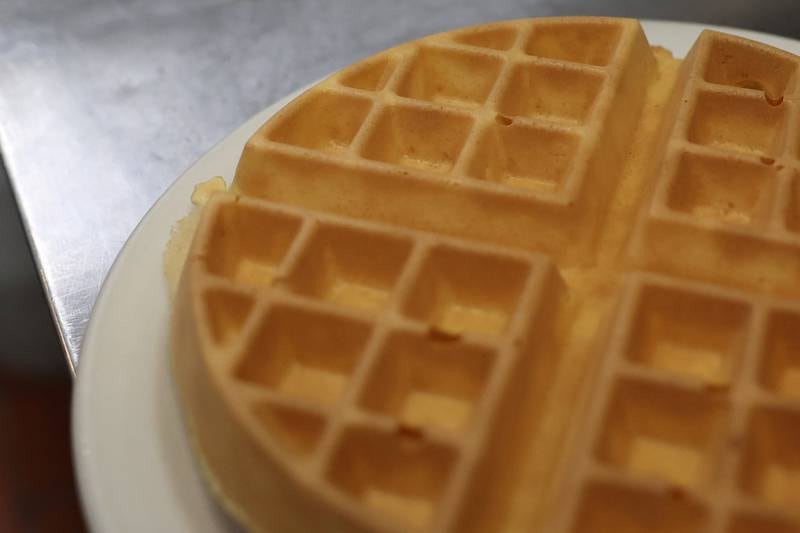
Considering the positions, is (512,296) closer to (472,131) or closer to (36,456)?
(472,131)

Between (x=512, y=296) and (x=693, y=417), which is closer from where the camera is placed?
(x=693, y=417)

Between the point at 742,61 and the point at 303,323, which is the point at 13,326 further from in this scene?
the point at 742,61

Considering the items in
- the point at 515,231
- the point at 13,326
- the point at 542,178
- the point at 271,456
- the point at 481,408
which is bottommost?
the point at 271,456

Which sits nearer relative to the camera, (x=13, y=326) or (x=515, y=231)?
(x=515, y=231)

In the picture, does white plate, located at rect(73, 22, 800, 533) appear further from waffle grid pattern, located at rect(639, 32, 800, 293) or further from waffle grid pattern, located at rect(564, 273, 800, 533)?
waffle grid pattern, located at rect(639, 32, 800, 293)

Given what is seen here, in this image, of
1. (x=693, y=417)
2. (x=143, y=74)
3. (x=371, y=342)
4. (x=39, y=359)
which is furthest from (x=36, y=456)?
(x=693, y=417)

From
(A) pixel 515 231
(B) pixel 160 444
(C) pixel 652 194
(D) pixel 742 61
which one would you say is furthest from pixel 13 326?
(D) pixel 742 61
